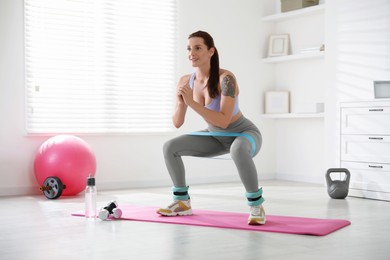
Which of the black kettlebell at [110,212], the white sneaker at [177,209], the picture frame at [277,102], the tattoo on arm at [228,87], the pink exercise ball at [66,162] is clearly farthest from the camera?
the picture frame at [277,102]

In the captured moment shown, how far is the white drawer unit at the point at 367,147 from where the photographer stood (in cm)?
458

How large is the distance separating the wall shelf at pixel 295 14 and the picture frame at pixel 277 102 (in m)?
0.80

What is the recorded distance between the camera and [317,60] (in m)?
5.98

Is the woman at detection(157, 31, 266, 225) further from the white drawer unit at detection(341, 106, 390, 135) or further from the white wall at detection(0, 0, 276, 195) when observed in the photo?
the white wall at detection(0, 0, 276, 195)

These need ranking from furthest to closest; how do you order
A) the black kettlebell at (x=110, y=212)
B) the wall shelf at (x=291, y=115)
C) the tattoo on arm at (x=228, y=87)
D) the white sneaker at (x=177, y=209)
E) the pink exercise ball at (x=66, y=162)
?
the wall shelf at (x=291, y=115), the pink exercise ball at (x=66, y=162), the white sneaker at (x=177, y=209), the black kettlebell at (x=110, y=212), the tattoo on arm at (x=228, y=87)

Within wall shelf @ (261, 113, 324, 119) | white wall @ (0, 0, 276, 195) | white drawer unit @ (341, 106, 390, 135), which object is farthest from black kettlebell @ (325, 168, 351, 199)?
white wall @ (0, 0, 276, 195)

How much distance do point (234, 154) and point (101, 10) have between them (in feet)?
8.86

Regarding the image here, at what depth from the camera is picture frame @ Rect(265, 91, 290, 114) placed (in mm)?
6238

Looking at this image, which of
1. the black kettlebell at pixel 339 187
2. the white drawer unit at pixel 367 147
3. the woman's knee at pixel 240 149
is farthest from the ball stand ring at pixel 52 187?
the white drawer unit at pixel 367 147

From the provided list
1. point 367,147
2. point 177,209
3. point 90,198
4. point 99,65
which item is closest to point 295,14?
point 367,147

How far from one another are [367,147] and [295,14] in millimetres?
1911

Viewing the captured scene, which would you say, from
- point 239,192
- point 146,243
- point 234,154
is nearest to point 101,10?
point 239,192

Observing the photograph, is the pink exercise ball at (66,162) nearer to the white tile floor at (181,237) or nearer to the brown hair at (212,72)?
the white tile floor at (181,237)

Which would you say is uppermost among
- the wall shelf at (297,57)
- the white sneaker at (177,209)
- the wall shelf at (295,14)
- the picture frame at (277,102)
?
the wall shelf at (295,14)
